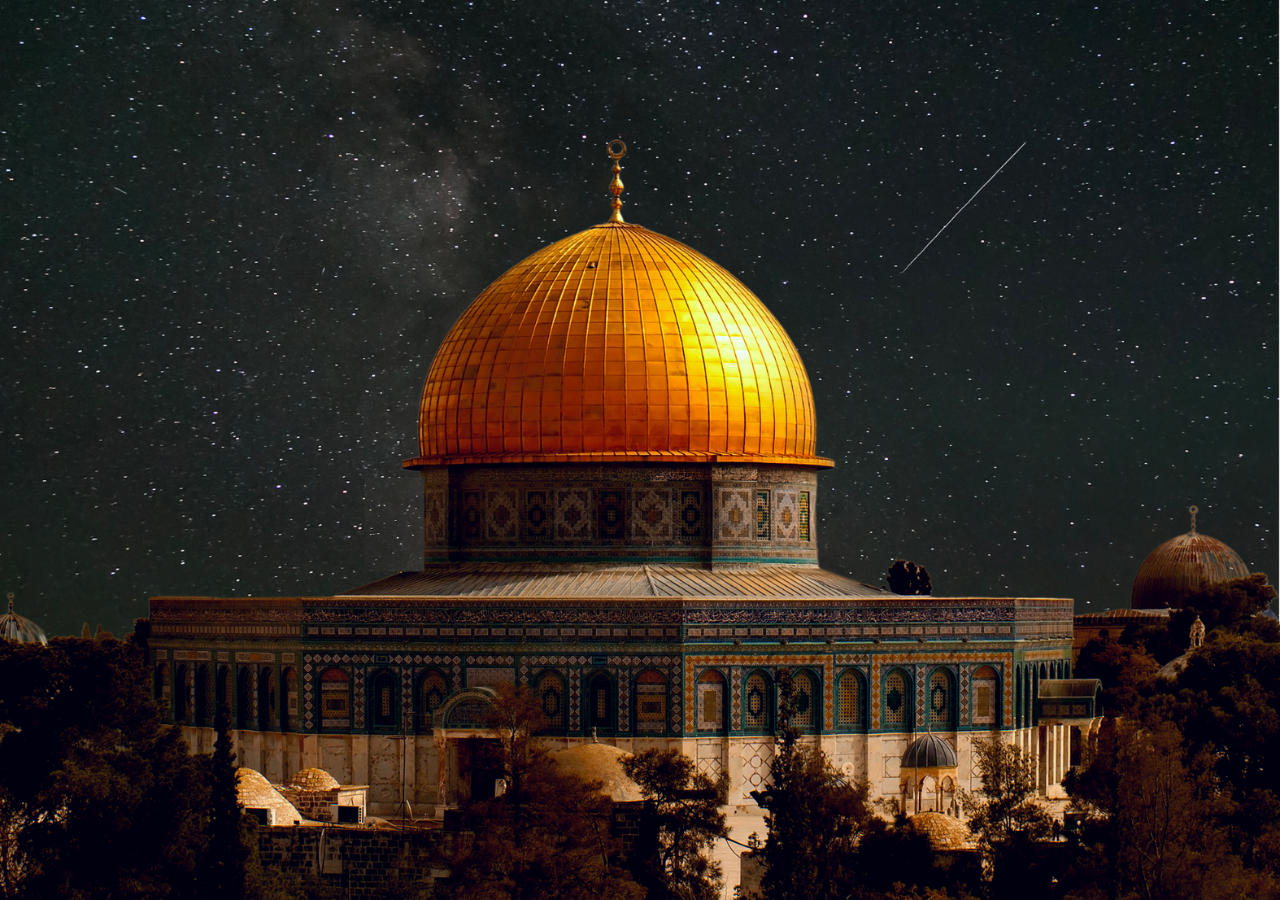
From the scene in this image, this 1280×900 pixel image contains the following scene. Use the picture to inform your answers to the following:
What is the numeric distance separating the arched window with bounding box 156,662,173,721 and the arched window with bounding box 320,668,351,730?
4.32m

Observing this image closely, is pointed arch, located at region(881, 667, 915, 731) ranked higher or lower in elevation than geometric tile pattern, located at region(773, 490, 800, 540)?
lower

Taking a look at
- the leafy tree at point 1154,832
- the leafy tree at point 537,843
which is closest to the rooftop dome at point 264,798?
the leafy tree at point 537,843

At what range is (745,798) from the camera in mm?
31328

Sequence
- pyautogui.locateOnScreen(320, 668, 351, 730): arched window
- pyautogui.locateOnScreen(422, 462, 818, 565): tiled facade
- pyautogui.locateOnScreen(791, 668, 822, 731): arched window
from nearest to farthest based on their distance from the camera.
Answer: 1. pyautogui.locateOnScreen(791, 668, 822, 731): arched window
2. pyautogui.locateOnScreen(320, 668, 351, 730): arched window
3. pyautogui.locateOnScreen(422, 462, 818, 565): tiled facade

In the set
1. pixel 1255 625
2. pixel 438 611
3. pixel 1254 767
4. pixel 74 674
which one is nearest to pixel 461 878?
pixel 74 674

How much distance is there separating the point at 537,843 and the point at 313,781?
22.2 ft

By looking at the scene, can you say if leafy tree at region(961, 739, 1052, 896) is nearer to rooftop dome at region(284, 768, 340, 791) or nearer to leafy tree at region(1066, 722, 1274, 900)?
leafy tree at region(1066, 722, 1274, 900)

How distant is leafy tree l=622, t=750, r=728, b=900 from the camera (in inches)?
989

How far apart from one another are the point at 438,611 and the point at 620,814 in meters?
7.13

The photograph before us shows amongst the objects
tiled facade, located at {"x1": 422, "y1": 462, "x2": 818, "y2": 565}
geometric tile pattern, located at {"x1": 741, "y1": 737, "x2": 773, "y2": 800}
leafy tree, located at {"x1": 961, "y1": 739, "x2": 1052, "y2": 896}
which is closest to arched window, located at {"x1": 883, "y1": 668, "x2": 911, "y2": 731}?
geometric tile pattern, located at {"x1": 741, "y1": 737, "x2": 773, "y2": 800}

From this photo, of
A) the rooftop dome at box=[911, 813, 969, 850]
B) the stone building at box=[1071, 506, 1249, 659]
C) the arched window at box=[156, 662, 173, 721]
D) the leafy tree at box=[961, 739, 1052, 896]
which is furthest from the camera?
the stone building at box=[1071, 506, 1249, 659]

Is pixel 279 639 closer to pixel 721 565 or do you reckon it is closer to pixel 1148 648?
pixel 721 565

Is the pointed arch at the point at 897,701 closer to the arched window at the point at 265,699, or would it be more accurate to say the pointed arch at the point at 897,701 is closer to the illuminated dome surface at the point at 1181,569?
the arched window at the point at 265,699

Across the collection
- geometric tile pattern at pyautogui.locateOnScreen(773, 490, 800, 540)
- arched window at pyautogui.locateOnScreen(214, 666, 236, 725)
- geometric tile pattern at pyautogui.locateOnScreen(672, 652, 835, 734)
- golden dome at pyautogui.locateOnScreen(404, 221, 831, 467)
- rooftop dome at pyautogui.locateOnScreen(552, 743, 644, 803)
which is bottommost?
rooftop dome at pyautogui.locateOnScreen(552, 743, 644, 803)
